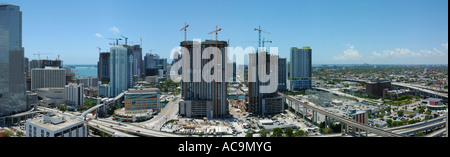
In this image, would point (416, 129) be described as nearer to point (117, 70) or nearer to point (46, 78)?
point (117, 70)

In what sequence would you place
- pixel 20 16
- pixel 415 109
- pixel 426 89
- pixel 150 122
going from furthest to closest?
pixel 426 89, pixel 415 109, pixel 150 122, pixel 20 16

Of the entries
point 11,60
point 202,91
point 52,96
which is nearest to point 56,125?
point 11,60

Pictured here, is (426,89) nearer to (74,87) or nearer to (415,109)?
(415,109)

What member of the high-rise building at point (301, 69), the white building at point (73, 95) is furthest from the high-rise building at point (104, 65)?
the high-rise building at point (301, 69)

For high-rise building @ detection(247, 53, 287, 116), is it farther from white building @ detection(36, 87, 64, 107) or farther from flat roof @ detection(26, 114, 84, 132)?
white building @ detection(36, 87, 64, 107)

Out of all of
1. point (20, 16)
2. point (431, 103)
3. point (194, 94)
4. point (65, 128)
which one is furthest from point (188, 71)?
point (431, 103)

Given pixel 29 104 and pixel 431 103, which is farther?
pixel 431 103

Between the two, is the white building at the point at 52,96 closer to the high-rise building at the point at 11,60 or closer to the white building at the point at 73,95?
the white building at the point at 73,95
